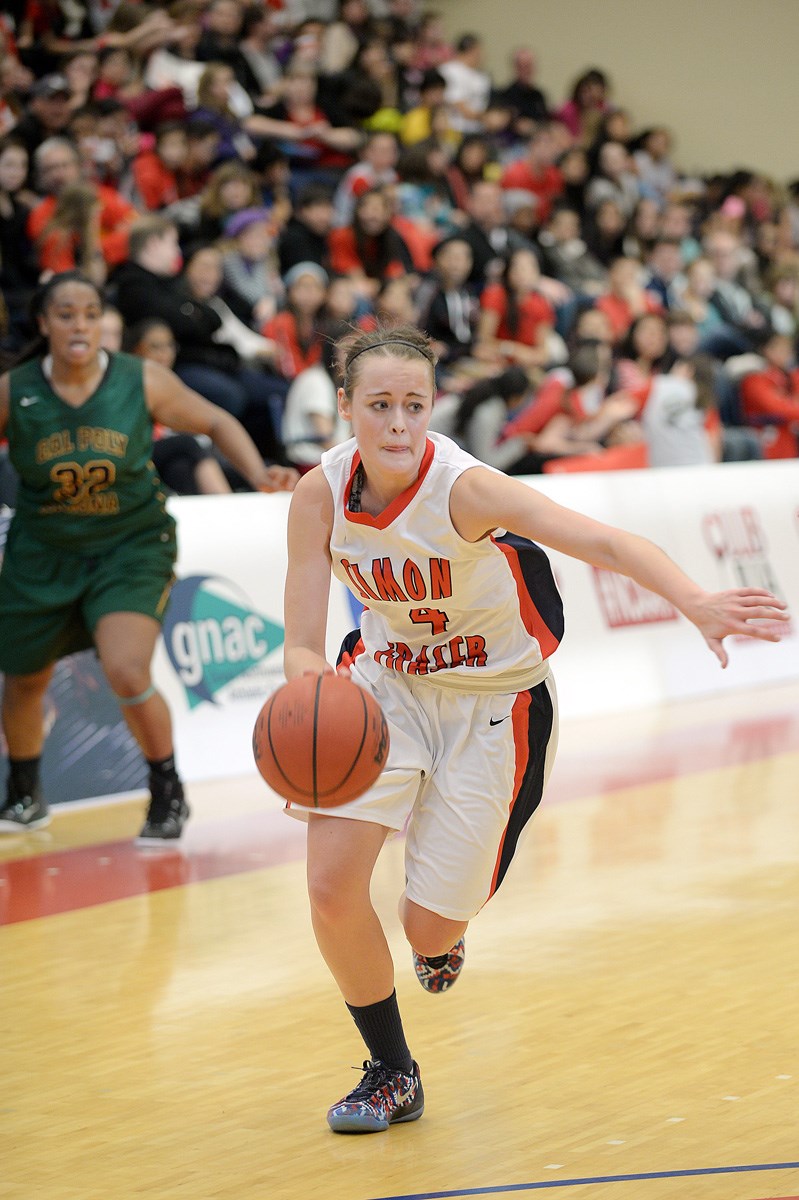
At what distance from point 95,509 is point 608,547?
11.3 feet

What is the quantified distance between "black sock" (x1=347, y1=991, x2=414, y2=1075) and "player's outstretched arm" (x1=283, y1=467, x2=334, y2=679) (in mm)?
752

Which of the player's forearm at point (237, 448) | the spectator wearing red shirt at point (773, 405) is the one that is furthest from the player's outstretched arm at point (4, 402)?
the spectator wearing red shirt at point (773, 405)

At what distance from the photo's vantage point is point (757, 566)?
10.4 metres

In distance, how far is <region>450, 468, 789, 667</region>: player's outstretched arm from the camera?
116 inches

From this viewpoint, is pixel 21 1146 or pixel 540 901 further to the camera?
pixel 540 901

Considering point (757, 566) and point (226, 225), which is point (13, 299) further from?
point (757, 566)

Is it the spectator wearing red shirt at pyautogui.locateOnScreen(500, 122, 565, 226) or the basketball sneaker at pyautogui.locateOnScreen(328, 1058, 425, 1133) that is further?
the spectator wearing red shirt at pyautogui.locateOnScreen(500, 122, 565, 226)

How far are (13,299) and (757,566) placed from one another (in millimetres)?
4776

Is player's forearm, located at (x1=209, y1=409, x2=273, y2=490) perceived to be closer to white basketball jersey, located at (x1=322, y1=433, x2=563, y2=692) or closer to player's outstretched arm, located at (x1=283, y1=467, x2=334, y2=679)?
white basketball jersey, located at (x1=322, y1=433, x2=563, y2=692)

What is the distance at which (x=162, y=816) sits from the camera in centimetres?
647

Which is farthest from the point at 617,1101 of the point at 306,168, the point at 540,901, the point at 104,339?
the point at 306,168

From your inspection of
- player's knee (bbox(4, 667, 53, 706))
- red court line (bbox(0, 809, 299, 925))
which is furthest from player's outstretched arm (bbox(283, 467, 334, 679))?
player's knee (bbox(4, 667, 53, 706))

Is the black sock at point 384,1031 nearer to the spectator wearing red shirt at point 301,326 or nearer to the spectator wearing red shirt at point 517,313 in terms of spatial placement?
the spectator wearing red shirt at point 301,326

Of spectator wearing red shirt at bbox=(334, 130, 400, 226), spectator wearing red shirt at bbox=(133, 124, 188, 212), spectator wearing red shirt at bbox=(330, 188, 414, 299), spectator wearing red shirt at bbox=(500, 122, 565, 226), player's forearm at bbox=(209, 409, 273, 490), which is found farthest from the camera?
spectator wearing red shirt at bbox=(500, 122, 565, 226)
